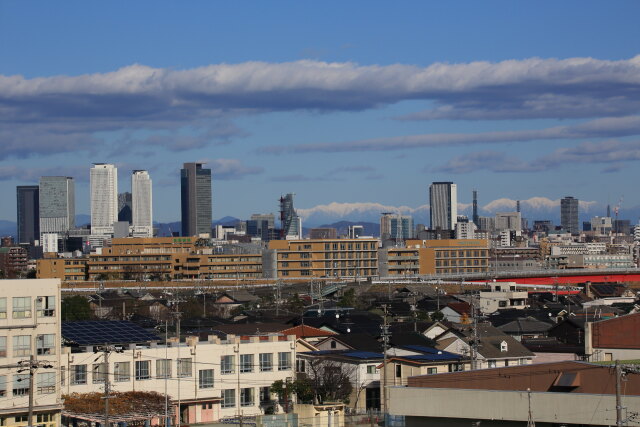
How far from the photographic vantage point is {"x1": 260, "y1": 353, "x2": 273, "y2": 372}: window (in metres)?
46.4

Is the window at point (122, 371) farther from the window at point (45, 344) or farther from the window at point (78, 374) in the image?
the window at point (45, 344)

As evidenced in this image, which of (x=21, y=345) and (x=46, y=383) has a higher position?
(x=21, y=345)

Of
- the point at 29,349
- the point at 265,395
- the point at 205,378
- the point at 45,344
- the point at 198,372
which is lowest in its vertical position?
the point at 265,395

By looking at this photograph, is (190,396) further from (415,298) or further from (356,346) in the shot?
(415,298)

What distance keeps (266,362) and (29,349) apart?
33.5 feet

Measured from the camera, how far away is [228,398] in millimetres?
44812

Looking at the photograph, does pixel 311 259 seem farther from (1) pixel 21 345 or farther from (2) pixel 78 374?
(1) pixel 21 345

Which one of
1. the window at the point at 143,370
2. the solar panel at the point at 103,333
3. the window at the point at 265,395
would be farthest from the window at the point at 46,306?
the window at the point at 265,395

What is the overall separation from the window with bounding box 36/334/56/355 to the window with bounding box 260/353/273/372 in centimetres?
900

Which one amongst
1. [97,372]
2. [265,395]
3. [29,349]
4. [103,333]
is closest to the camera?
[29,349]

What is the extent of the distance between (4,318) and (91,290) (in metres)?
87.3

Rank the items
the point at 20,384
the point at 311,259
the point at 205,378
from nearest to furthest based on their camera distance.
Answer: the point at 20,384 < the point at 205,378 < the point at 311,259

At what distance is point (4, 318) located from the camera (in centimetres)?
3919

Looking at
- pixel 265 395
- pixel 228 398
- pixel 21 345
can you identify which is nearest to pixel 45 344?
pixel 21 345
